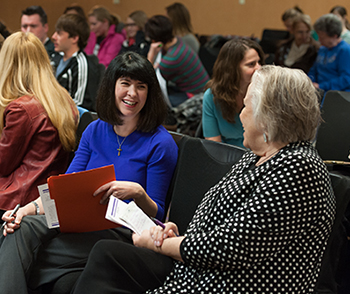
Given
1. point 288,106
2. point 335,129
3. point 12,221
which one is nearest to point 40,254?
point 12,221

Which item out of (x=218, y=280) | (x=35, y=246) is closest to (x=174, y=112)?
(x=35, y=246)

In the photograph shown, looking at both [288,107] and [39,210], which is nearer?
[288,107]

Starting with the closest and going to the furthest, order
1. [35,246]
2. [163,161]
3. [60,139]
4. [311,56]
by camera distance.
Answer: [35,246] → [163,161] → [60,139] → [311,56]

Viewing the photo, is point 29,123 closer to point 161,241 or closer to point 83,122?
point 83,122

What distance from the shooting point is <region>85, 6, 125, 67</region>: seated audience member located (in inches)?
241

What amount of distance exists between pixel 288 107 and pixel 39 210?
120 cm

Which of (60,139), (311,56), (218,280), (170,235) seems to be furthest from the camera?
(311,56)

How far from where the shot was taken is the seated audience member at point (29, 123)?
210cm

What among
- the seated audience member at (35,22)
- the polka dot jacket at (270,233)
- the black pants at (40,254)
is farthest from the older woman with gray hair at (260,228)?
the seated audience member at (35,22)

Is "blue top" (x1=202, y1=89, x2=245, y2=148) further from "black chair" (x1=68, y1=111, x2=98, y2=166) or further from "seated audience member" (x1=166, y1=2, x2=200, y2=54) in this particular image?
"seated audience member" (x1=166, y1=2, x2=200, y2=54)

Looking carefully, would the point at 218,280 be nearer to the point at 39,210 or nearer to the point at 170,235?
the point at 170,235

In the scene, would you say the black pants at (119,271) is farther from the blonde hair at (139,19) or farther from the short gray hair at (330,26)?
the blonde hair at (139,19)

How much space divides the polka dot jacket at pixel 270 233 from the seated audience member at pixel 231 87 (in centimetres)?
124

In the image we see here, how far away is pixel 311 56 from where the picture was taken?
5.00m
